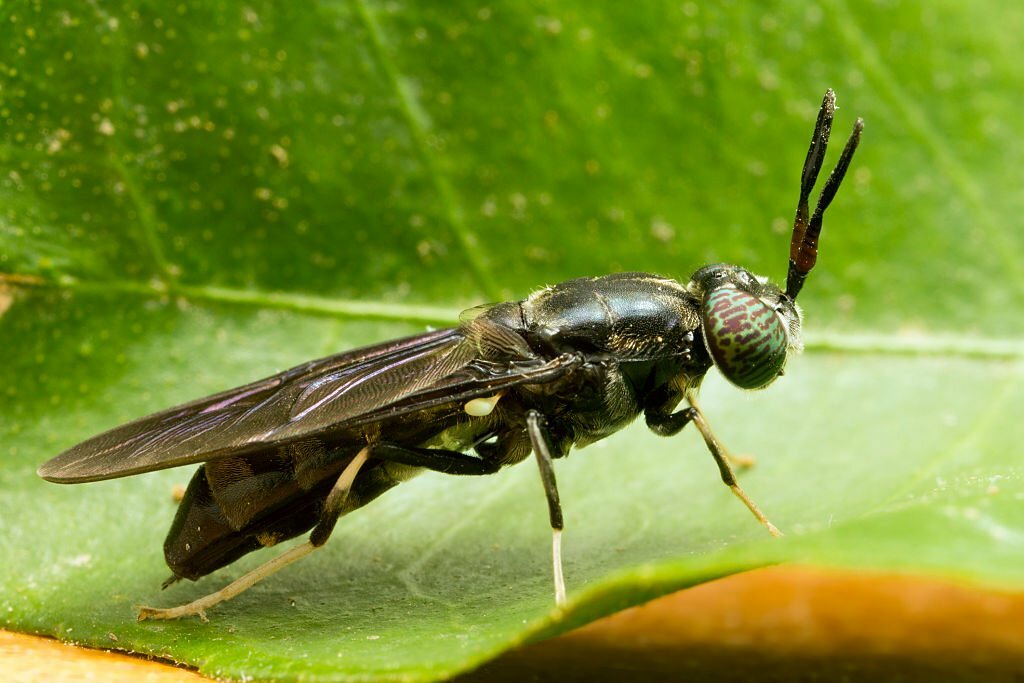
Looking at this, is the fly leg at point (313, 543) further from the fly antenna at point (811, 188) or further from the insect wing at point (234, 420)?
the fly antenna at point (811, 188)

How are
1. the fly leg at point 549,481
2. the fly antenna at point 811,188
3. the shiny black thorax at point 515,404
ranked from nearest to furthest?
the fly leg at point 549,481
the fly antenna at point 811,188
the shiny black thorax at point 515,404

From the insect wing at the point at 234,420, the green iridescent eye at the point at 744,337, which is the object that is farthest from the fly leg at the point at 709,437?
the insect wing at the point at 234,420

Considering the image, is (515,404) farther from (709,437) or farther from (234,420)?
(234,420)

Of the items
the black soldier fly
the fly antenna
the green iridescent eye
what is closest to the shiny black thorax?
the black soldier fly

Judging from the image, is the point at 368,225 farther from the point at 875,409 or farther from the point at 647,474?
the point at 875,409

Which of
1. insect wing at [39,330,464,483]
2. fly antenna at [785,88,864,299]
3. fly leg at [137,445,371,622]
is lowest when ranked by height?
fly leg at [137,445,371,622]

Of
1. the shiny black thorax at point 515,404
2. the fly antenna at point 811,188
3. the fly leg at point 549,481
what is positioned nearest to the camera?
the fly leg at point 549,481

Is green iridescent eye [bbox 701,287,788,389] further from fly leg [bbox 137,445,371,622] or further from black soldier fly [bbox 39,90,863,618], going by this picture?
fly leg [bbox 137,445,371,622]
